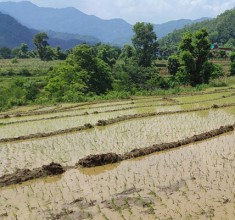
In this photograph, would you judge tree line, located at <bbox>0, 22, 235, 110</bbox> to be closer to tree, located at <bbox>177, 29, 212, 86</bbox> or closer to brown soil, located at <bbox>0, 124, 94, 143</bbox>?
tree, located at <bbox>177, 29, 212, 86</bbox>

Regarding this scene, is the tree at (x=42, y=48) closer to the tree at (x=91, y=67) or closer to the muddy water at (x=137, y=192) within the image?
the tree at (x=91, y=67)

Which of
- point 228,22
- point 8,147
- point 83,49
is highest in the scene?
point 228,22

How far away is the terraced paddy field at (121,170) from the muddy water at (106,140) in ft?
0.11

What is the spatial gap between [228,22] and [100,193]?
136118 millimetres

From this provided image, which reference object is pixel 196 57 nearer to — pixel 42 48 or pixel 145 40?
pixel 145 40

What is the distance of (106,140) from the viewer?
39.8ft

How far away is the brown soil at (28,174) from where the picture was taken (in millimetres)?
8128

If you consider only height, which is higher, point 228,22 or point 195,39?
point 228,22

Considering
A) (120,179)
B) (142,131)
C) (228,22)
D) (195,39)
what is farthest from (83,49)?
(228,22)

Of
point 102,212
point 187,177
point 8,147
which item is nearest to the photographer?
point 102,212

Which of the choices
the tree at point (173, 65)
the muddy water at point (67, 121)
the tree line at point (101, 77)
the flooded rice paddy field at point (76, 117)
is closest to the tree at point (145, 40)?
the tree at point (173, 65)

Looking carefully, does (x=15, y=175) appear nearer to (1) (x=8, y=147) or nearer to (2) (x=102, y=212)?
(2) (x=102, y=212)

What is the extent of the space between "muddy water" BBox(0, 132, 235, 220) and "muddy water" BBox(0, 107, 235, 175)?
1.66 metres

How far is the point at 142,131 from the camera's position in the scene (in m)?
13.2
